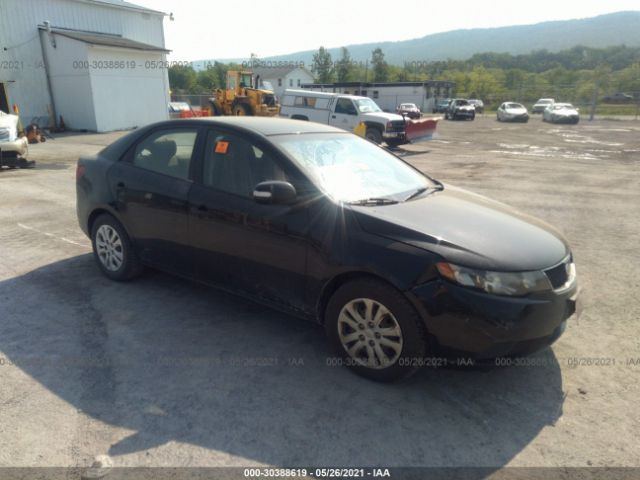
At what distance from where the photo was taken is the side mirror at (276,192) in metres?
3.21

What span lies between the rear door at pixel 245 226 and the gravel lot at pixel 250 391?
1.45ft

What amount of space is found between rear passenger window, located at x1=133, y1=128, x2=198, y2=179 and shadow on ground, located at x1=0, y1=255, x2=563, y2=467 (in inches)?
47.0

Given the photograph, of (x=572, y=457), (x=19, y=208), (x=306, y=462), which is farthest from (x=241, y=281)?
(x=19, y=208)

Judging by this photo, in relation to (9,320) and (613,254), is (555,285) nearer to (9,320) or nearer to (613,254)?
(613,254)

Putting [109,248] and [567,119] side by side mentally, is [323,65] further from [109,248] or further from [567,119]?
[109,248]

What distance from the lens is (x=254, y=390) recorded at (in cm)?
305

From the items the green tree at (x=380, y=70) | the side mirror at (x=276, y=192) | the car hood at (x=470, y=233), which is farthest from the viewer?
the green tree at (x=380, y=70)

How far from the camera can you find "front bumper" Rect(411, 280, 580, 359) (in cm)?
274

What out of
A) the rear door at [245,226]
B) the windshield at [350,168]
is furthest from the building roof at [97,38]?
the windshield at [350,168]

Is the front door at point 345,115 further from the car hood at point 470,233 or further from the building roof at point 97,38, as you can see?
the car hood at point 470,233

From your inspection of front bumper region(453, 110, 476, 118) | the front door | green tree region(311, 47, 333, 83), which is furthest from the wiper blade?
green tree region(311, 47, 333, 83)

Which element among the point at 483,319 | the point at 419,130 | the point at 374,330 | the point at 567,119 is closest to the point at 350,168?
the point at 374,330

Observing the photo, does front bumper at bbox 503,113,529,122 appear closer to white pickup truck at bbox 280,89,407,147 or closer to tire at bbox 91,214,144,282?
white pickup truck at bbox 280,89,407,147

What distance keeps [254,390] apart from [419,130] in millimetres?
15662
